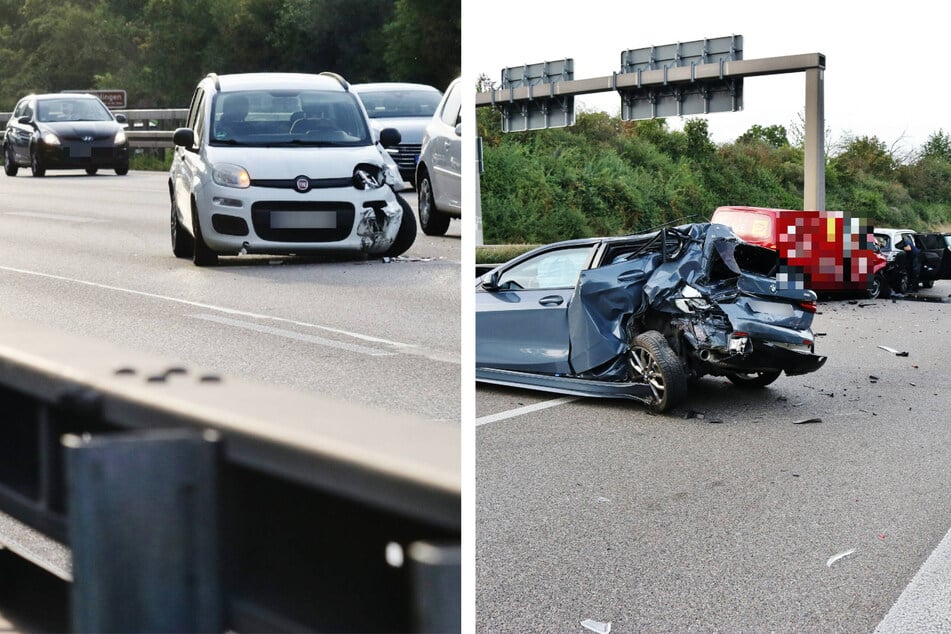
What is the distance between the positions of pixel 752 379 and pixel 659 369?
552 mm

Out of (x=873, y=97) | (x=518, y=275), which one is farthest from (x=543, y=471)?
(x=873, y=97)

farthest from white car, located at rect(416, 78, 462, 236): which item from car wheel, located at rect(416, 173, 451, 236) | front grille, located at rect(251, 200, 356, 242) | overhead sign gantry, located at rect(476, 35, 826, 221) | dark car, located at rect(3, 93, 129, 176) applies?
overhead sign gantry, located at rect(476, 35, 826, 221)

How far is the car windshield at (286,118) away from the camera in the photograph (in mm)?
524

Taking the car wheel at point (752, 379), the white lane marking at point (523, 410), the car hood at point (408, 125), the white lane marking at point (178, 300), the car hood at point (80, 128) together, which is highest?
the car hood at point (408, 125)

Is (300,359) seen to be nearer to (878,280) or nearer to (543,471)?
(543,471)

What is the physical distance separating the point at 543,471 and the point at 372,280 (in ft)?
7.38

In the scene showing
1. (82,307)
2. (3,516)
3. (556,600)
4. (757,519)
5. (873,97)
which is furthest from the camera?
(873,97)

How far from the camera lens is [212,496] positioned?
1.05 feet

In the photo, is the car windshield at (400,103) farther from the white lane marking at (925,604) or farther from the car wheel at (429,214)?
the white lane marking at (925,604)

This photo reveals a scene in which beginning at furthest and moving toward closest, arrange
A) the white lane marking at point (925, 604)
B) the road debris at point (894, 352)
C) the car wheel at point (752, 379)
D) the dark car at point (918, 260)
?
the road debris at point (894, 352) → the car wheel at point (752, 379) → the dark car at point (918, 260) → the white lane marking at point (925, 604)

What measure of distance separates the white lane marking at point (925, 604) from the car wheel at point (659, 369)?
81 cm

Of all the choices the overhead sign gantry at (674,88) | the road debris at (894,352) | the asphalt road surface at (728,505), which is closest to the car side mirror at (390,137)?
the asphalt road surface at (728,505)

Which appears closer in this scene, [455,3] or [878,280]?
[455,3]

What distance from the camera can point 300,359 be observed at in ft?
1.79
